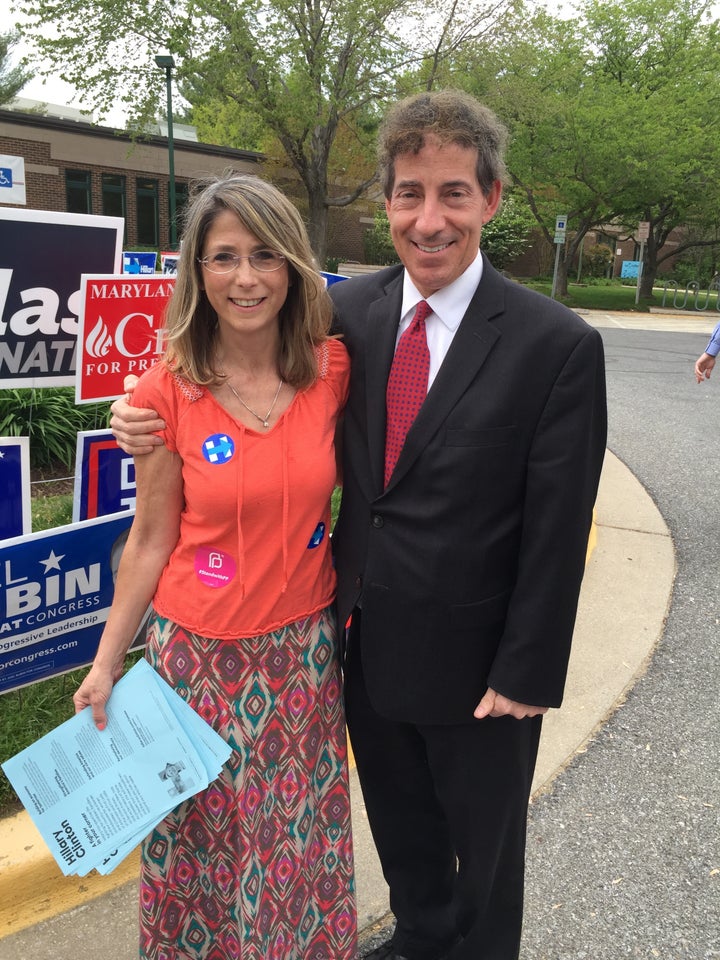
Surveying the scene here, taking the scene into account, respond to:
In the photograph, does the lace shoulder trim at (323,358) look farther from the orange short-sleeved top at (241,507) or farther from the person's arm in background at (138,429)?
the person's arm in background at (138,429)

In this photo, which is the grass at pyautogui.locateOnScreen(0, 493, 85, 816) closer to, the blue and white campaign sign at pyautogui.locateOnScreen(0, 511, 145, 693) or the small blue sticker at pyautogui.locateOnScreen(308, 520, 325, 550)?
the blue and white campaign sign at pyautogui.locateOnScreen(0, 511, 145, 693)

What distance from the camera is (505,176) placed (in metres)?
1.75

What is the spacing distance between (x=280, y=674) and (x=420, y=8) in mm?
20739

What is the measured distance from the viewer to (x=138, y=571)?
1.82 m

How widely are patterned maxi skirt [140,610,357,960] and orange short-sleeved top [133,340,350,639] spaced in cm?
7

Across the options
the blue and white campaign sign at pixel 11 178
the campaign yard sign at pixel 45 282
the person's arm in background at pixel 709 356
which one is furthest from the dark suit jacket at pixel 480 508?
the blue and white campaign sign at pixel 11 178

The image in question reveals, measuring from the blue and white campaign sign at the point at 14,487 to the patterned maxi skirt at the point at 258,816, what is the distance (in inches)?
41.7

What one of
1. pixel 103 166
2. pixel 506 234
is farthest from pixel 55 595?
pixel 506 234

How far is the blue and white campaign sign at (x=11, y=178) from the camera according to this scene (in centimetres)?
538

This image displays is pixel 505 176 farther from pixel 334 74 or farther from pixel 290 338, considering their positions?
pixel 334 74

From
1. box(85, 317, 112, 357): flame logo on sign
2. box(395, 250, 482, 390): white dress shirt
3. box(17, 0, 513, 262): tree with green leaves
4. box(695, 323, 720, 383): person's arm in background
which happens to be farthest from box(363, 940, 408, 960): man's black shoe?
box(17, 0, 513, 262): tree with green leaves

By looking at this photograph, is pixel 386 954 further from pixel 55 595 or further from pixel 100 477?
pixel 100 477

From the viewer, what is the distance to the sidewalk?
7.23 ft

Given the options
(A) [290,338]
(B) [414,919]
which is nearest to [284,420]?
(A) [290,338]
